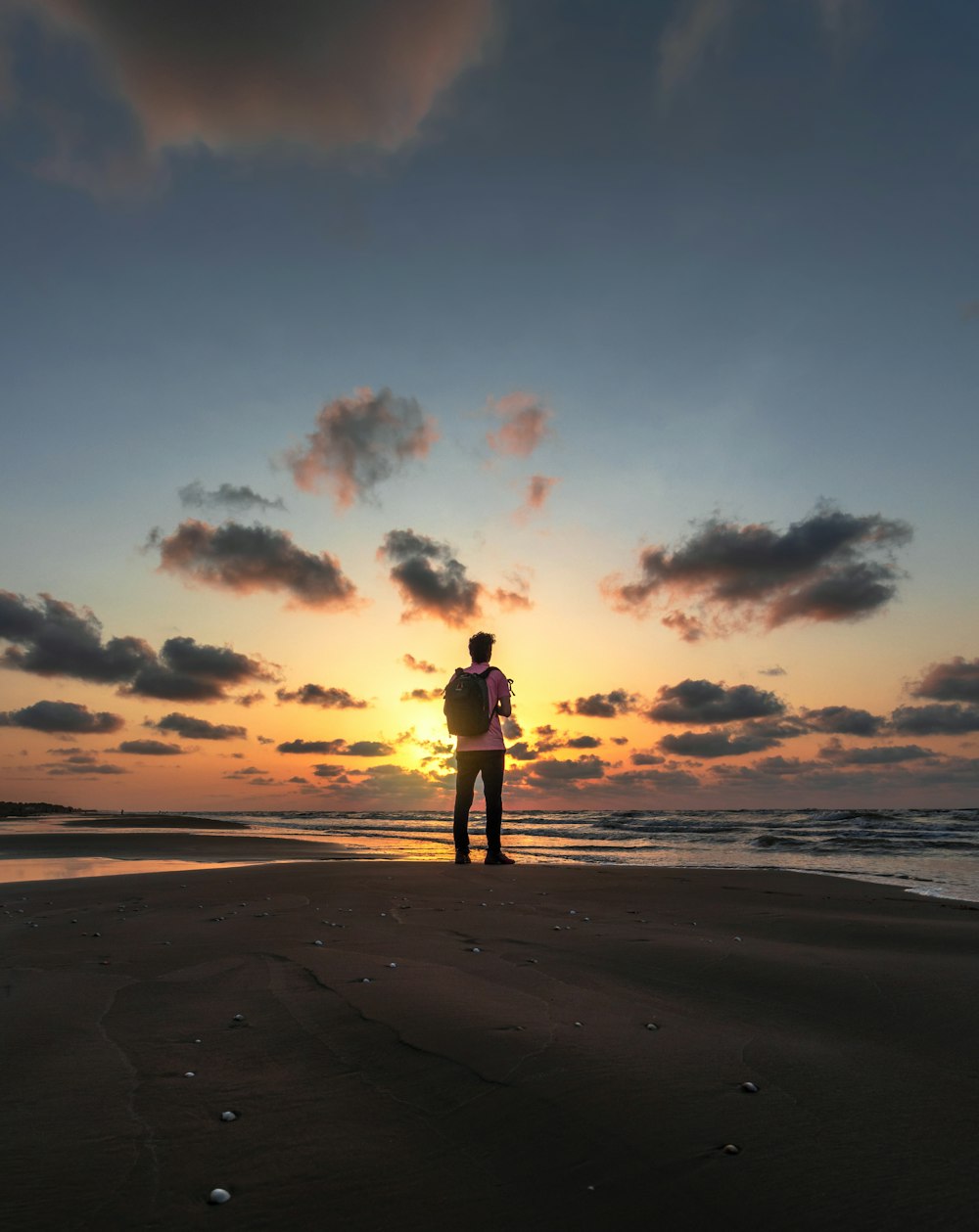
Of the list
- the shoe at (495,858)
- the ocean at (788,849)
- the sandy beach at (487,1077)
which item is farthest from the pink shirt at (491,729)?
the sandy beach at (487,1077)

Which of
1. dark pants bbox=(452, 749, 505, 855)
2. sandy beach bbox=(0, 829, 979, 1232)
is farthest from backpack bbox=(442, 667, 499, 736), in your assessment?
sandy beach bbox=(0, 829, 979, 1232)

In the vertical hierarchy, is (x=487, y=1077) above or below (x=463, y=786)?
below

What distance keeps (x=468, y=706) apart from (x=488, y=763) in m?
0.84

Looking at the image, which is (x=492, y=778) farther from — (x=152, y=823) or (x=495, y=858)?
(x=152, y=823)

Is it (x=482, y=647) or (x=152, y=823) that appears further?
(x=152, y=823)

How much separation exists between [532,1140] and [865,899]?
606 cm

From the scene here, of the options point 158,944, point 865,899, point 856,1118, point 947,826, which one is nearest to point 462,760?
point 865,899

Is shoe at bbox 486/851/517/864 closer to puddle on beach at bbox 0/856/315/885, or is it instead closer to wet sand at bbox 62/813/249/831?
puddle on beach at bbox 0/856/315/885

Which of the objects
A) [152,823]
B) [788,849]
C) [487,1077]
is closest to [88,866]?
[487,1077]

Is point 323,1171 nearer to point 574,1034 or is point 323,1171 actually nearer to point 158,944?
point 574,1034

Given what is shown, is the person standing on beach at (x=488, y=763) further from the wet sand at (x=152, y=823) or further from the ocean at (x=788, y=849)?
the wet sand at (x=152, y=823)

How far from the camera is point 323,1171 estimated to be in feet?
5.99

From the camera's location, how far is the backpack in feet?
34.6

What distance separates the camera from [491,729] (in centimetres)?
1069
